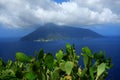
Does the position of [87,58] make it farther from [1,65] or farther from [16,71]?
[1,65]

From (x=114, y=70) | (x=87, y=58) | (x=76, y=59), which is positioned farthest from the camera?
(x=114, y=70)

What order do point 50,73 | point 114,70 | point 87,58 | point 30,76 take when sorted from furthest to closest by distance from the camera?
point 114,70, point 87,58, point 50,73, point 30,76

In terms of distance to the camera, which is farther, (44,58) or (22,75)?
(22,75)

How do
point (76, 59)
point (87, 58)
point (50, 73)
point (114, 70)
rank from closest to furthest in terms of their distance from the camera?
point (50, 73) < point (87, 58) < point (76, 59) < point (114, 70)

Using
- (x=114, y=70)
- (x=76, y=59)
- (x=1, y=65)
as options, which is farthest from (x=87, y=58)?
(x=114, y=70)

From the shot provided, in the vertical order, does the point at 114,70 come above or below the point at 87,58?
below

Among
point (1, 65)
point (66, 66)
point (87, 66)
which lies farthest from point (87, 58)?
point (1, 65)

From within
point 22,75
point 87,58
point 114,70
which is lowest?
point 114,70

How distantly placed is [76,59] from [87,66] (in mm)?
837

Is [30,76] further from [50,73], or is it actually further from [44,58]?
[50,73]

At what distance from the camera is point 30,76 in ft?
11.4

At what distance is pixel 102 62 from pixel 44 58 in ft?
3.78

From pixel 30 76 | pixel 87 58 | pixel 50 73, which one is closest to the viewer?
pixel 30 76

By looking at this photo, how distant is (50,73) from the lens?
158 inches
